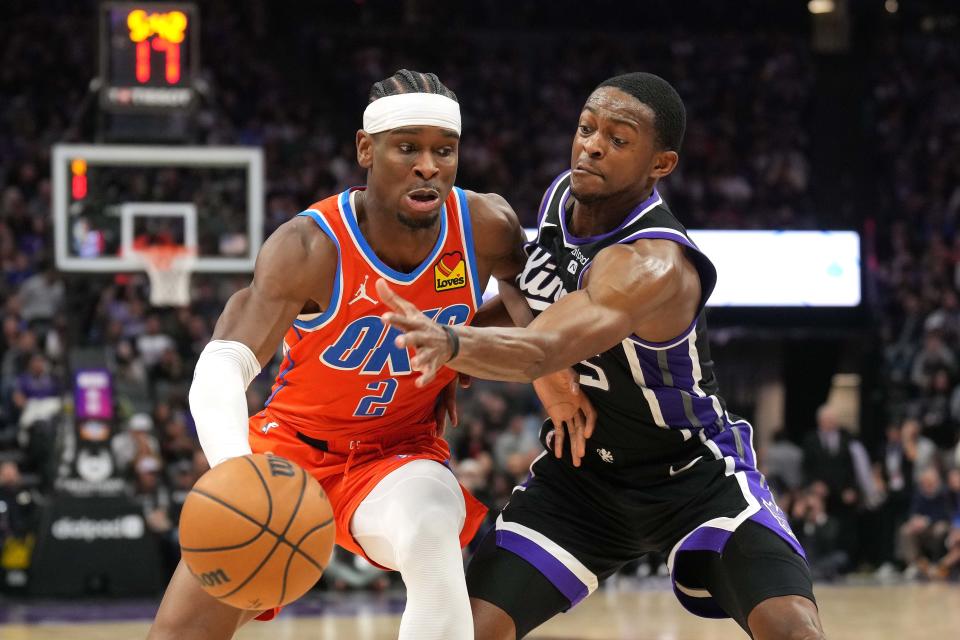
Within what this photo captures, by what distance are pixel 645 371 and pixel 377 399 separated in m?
0.87

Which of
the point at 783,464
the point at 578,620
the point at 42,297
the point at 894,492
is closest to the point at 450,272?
the point at 578,620

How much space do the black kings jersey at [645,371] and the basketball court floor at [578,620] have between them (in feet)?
14.5

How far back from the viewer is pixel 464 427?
42.0ft

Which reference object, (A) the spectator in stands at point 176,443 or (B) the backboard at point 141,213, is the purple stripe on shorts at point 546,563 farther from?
(A) the spectator in stands at point 176,443

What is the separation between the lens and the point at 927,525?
1302 cm

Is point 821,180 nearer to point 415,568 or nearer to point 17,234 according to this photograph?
point 17,234

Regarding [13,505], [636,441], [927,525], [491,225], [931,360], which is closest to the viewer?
[636,441]

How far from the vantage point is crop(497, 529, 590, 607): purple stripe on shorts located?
448 centimetres

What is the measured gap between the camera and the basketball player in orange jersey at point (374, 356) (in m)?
4.01

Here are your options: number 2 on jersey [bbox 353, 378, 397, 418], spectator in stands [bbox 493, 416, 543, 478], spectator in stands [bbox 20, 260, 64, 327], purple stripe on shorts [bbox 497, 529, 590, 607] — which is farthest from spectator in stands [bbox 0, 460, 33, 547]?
purple stripe on shorts [bbox 497, 529, 590, 607]

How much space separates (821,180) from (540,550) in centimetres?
1449

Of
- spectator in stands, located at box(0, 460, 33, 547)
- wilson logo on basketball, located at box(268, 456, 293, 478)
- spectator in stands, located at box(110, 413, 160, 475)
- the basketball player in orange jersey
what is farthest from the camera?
spectator in stands, located at box(110, 413, 160, 475)

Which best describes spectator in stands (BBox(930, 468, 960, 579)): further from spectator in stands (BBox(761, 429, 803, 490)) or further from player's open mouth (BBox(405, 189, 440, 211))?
player's open mouth (BBox(405, 189, 440, 211))

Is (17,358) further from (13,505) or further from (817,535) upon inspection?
(817,535)
